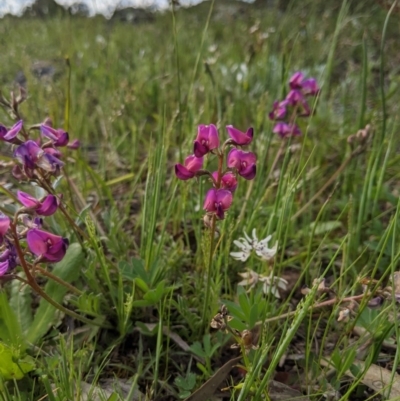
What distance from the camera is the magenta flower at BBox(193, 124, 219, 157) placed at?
1052 millimetres

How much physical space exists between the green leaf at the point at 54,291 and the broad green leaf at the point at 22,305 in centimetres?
5

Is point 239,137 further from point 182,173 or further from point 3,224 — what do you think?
point 3,224

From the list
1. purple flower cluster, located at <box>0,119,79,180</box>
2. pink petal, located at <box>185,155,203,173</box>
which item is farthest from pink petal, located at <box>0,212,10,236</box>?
pink petal, located at <box>185,155,203,173</box>

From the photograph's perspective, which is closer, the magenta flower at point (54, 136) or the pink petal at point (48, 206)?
the pink petal at point (48, 206)

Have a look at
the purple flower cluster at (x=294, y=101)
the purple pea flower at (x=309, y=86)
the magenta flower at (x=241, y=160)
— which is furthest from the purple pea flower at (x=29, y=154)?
the purple pea flower at (x=309, y=86)

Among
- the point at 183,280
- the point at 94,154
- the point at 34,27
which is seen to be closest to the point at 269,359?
the point at 183,280

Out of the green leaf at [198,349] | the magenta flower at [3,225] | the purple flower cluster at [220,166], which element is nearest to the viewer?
the magenta flower at [3,225]

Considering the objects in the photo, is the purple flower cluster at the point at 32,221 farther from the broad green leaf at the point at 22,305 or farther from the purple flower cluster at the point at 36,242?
the broad green leaf at the point at 22,305

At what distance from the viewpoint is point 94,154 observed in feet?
8.01

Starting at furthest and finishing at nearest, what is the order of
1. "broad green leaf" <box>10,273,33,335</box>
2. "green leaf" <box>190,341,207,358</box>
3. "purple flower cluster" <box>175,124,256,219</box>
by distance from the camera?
"broad green leaf" <box>10,273,33,335</box> → "green leaf" <box>190,341,207,358</box> → "purple flower cluster" <box>175,124,256,219</box>

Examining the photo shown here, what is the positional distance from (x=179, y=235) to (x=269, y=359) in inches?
24.3

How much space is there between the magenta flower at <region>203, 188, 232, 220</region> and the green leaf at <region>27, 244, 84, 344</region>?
463 mm

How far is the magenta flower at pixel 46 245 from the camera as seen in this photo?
0.99m

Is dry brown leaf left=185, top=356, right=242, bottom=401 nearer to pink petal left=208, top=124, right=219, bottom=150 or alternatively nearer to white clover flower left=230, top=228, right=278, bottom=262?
white clover flower left=230, top=228, right=278, bottom=262
